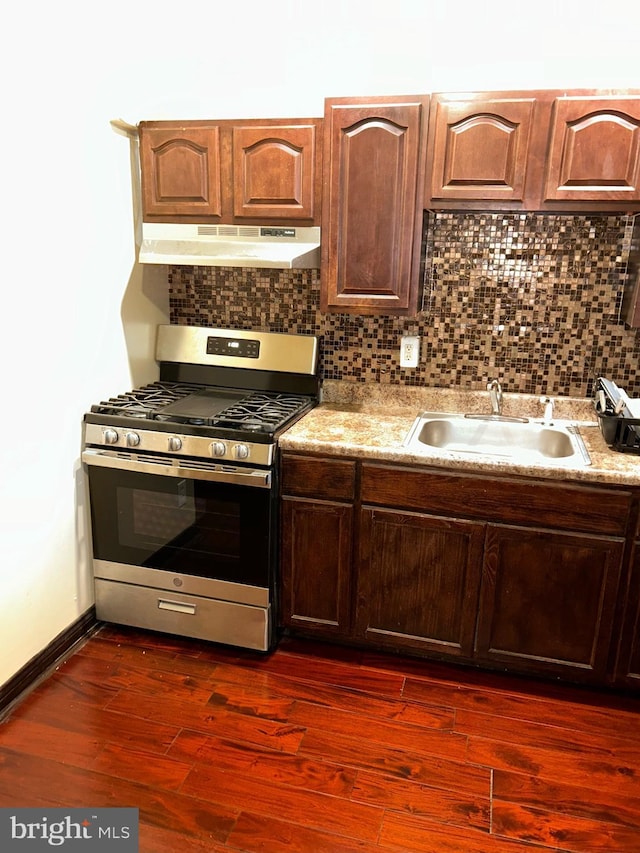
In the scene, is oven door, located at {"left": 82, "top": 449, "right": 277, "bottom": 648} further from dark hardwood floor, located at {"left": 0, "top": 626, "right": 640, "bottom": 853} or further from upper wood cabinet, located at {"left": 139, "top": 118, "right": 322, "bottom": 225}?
upper wood cabinet, located at {"left": 139, "top": 118, "right": 322, "bottom": 225}

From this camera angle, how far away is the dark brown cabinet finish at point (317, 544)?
2.39m

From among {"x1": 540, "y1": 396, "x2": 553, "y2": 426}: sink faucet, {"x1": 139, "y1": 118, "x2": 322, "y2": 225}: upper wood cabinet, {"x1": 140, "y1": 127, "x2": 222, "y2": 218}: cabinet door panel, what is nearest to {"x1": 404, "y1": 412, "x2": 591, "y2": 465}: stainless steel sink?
{"x1": 540, "y1": 396, "x2": 553, "y2": 426}: sink faucet

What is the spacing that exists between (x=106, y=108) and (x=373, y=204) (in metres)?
1.08

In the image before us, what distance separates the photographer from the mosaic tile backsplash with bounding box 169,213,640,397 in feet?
8.42

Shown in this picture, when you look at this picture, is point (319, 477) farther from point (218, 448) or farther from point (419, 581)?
point (419, 581)

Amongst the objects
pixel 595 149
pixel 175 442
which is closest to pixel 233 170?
pixel 175 442

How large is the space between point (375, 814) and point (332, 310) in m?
1.72

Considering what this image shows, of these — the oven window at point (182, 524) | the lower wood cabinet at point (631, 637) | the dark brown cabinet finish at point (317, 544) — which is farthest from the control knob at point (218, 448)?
the lower wood cabinet at point (631, 637)

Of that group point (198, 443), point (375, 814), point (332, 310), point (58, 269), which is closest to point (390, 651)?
point (375, 814)

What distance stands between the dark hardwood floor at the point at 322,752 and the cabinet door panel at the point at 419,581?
0.15m

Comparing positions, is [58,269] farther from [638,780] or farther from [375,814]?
[638,780]

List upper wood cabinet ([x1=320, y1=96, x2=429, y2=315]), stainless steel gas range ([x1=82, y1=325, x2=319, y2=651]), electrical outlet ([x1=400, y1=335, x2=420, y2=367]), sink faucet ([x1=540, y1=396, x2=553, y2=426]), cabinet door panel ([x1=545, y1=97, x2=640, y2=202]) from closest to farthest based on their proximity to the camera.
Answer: cabinet door panel ([x1=545, y1=97, x2=640, y2=202])
upper wood cabinet ([x1=320, y1=96, x2=429, y2=315])
stainless steel gas range ([x1=82, y1=325, x2=319, y2=651])
sink faucet ([x1=540, y1=396, x2=553, y2=426])
electrical outlet ([x1=400, y1=335, x2=420, y2=367])

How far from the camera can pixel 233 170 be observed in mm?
2490

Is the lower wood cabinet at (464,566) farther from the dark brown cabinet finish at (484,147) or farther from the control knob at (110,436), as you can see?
the dark brown cabinet finish at (484,147)
